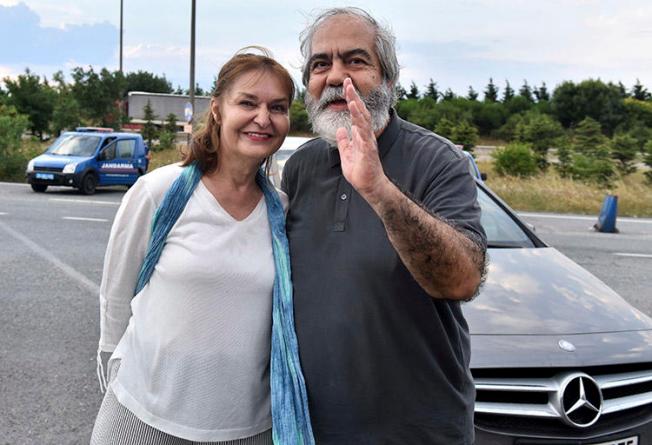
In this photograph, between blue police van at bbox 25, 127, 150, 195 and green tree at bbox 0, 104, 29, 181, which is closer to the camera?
blue police van at bbox 25, 127, 150, 195

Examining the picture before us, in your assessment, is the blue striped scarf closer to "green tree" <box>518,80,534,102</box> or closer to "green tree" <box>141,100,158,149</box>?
"green tree" <box>141,100,158,149</box>

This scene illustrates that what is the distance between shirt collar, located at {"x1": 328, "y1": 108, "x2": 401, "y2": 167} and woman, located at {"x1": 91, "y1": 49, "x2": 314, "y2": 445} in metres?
0.16

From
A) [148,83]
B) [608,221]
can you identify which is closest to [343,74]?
[608,221]

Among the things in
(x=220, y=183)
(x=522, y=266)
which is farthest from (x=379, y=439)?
(x=522, y=266)

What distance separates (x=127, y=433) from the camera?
174 centimetres

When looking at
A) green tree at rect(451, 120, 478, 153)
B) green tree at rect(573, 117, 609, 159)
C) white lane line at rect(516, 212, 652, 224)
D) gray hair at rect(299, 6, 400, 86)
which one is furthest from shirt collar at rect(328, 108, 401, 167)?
green tree at rect(451, 120, 478, 153)

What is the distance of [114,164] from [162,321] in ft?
49.5

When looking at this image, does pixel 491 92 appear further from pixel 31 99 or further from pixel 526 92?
pixel 31 99

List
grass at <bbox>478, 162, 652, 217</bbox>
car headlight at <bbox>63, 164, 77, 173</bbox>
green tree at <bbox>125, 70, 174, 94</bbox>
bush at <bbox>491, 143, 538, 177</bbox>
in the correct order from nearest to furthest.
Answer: car headlight at <bbox>63, 164, 77, 173</bbox>, grass at <bbox>478, 162, 652, 217</bbox>, bush at <bbox>491, 143, 538, 177</bbox>, green tree at <bbox>125, 70, 174, 94</bbox>

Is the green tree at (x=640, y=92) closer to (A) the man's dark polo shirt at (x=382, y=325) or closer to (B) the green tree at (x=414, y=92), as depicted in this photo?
(B) the green tree at (x=414, y=92)

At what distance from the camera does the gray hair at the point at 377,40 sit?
5.86 feet

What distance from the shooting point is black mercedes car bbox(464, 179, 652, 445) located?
223 cm

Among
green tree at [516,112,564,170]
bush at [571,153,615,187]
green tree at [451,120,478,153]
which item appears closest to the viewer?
bush at [571,153,615,187]

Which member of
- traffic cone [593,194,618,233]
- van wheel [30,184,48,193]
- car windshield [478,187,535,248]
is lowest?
van wheel [30,184,48,193]
